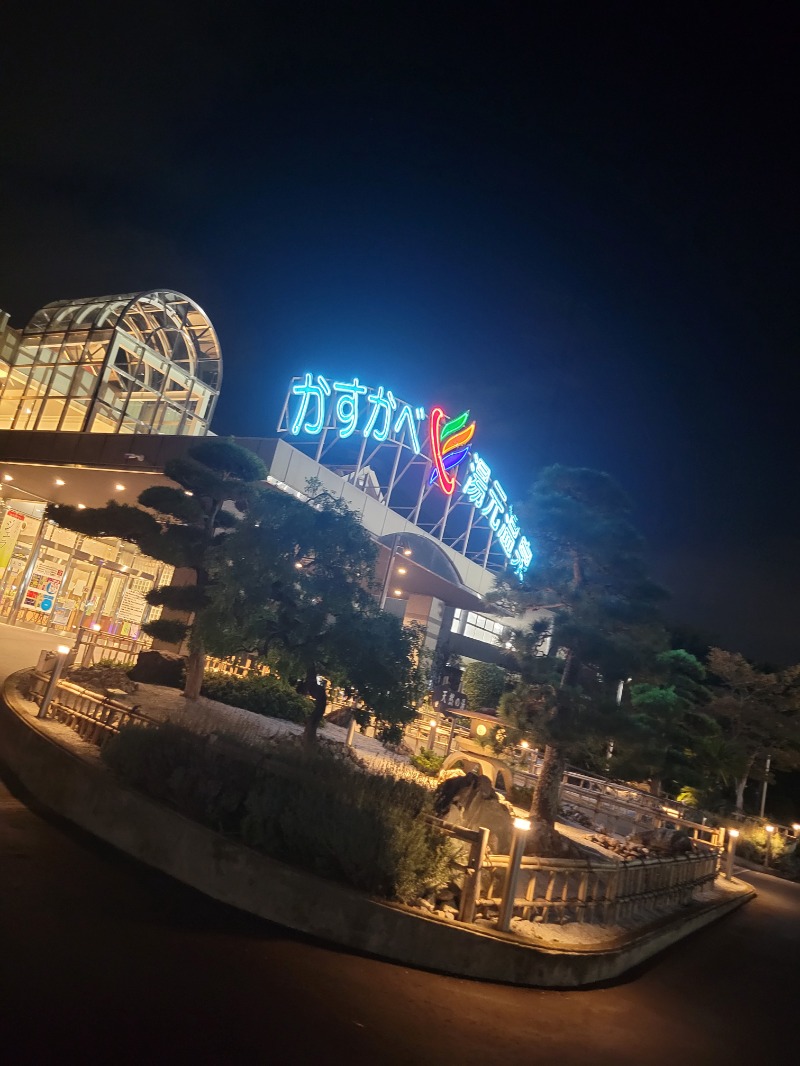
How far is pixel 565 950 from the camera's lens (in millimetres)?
5977

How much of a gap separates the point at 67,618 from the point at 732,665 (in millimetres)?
27934

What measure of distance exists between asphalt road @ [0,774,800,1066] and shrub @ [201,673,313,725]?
8447mm

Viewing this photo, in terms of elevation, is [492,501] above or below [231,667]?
above

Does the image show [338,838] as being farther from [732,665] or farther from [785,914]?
[732,665]

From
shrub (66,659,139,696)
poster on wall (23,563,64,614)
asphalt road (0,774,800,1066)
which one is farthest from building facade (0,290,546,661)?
asphalt road (0,774,800,1066)

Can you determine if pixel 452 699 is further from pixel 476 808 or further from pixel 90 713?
pixel 90 713

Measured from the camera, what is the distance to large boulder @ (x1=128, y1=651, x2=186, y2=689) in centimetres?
1454

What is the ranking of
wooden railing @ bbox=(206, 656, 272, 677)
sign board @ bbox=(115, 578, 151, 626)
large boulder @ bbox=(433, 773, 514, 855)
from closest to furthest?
large boulder @ bbox=(433, 773, 514, 855), wooden railing @ bbox=(206, 656, 272, 677), sign board @ bbox=(115, 578, 151, 626)

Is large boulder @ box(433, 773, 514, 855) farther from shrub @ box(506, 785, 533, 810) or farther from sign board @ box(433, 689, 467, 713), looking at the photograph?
sign board @ box(433, 689, 467, 713)

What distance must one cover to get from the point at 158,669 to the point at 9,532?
1334 cm

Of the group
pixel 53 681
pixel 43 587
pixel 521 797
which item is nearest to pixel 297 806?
pixel 53 681

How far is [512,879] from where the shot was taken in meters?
6.01

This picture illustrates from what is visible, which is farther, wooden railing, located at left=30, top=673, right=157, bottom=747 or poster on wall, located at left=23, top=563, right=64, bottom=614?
poster on wall, located at left=23, top=563, right=64, bottom=614

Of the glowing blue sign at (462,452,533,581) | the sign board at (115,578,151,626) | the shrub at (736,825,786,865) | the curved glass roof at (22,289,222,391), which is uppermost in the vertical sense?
the curved glass roof at (22,289,222,391)
